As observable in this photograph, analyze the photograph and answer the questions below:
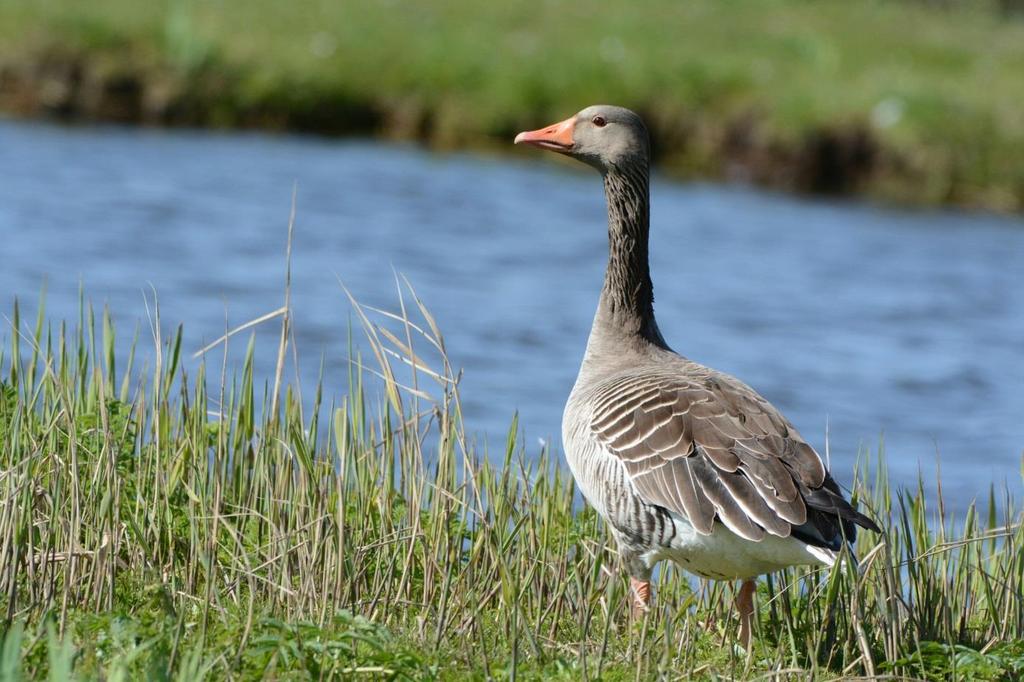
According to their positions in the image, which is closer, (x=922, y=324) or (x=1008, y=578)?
(x=1008, y=578)

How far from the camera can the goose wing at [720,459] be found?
4.97 metres

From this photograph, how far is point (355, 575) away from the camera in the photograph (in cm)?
535

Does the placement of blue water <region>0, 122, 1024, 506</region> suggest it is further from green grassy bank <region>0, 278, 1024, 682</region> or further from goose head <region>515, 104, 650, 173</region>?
green grassy bank <region>0, 278, 1024, 682</region>

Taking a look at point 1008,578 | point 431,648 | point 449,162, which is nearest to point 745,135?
point 449,162

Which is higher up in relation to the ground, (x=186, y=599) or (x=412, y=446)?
(x=412, y=446)

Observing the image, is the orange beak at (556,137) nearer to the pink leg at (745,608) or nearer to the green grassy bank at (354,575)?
the green grassy bank at (354,575)

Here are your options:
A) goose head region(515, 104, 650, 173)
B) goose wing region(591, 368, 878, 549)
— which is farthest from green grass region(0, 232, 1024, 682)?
goose head region(515, 104, 650, 173)

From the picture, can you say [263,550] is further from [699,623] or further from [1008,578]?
[1008,578]

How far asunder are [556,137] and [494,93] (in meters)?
16.5

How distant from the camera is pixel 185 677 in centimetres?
384

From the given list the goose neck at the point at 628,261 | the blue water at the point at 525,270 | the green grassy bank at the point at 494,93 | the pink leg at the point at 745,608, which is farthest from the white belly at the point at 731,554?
the green grassy bank at the point at 494,93

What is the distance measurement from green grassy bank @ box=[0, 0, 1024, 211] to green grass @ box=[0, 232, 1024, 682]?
50.7 feet

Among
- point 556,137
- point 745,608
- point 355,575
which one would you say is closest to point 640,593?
point 745,608

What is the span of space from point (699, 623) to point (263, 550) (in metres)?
1.90
